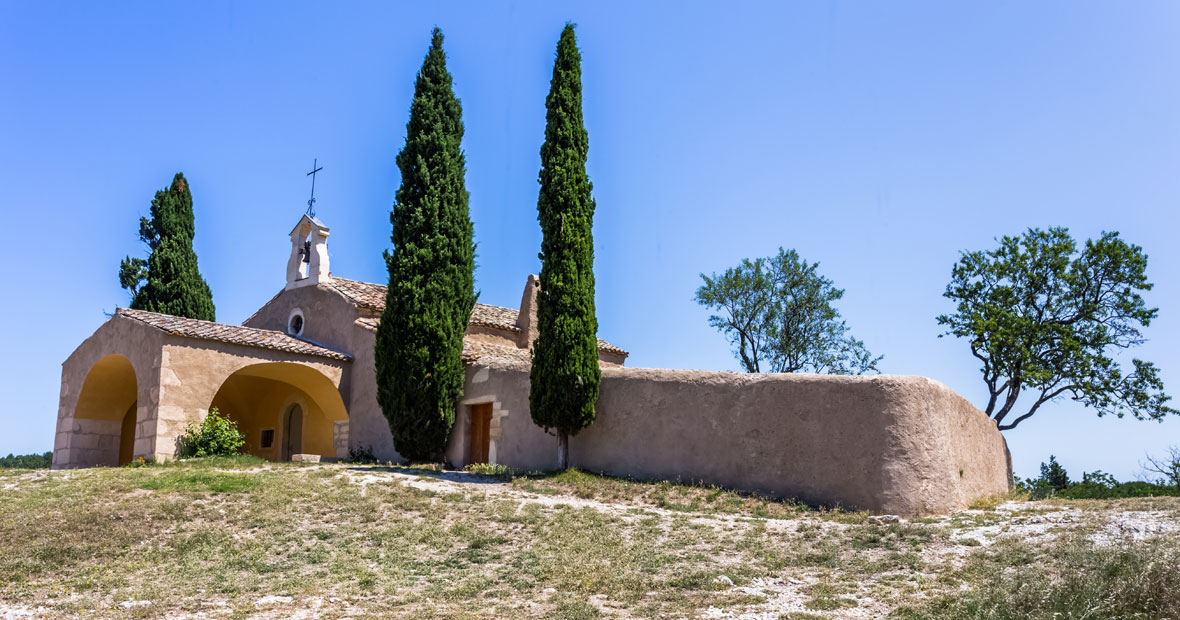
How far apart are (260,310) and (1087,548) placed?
75.1 feet

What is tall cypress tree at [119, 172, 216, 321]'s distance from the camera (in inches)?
1073

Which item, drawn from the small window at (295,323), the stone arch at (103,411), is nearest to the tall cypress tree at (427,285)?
the small window at (295,323)

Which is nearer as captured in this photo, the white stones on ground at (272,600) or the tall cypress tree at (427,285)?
the white stones on ground at (272,600)

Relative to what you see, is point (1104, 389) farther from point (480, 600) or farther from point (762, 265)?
point (480, 600)

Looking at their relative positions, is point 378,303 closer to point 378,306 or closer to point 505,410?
point 378,306

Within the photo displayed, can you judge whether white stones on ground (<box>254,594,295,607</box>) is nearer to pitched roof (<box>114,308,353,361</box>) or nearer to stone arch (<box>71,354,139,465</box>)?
pitched roof (<box>114,308,353,361</box>)

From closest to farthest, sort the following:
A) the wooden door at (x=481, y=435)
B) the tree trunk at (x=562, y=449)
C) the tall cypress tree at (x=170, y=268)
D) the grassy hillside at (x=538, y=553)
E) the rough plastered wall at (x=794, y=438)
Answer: the grassy hillside at (x=538, y=553) < the rough plastered wall at (x=794, y=438) < the tree trunk at (x=562, y=449) < the wooden door at (x=481, y=435) < the tall cypress tree at (x=170, y=268)

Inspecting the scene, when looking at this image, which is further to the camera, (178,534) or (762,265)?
(762,265)

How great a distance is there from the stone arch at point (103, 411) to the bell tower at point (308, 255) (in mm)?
4840

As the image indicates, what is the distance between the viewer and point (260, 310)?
2608 centimetres

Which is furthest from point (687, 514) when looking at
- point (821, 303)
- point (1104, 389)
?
point (821, 303)

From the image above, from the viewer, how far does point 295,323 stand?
24344 mm

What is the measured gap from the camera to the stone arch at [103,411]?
2208 cm

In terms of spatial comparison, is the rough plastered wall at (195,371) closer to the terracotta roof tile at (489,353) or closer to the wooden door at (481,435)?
the terracotta roof tile at (489,353)
